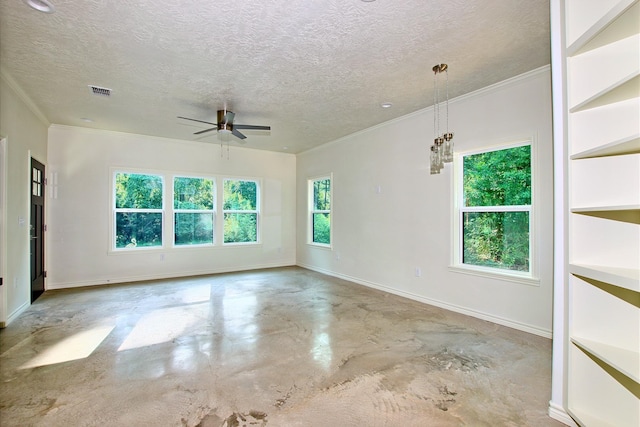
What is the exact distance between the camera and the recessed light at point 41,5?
212 centimetres

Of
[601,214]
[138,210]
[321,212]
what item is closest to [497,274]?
[601,214]

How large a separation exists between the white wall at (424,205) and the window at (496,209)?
0.51ft

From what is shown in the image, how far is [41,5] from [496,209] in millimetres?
4526

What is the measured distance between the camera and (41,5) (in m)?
2.16

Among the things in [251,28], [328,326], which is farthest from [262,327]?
[251,28]

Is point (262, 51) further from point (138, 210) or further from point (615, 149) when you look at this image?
point (138, 210)

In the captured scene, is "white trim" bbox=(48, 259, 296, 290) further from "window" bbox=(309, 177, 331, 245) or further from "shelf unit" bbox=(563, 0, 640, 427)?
"shelf unit" bbox=(563, 0, 640, 427)

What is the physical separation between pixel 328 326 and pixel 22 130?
453cm

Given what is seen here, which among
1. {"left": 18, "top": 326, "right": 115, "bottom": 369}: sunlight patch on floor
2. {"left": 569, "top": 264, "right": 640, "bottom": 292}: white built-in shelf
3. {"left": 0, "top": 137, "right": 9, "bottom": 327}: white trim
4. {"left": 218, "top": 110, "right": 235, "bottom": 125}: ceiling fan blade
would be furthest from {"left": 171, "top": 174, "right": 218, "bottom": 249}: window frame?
{"left": 569, "top": 264, "right": 640, "bottom": 292}: white built-in shelf

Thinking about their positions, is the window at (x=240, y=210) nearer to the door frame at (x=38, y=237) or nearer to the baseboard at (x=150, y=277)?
the baseboard at (x=150, y=277)

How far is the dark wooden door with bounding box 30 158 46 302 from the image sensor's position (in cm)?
444

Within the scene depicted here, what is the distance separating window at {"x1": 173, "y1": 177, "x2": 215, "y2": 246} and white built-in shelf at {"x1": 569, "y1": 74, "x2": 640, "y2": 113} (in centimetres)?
604

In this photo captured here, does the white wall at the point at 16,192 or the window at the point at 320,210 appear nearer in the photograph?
the white wall at the point at 16,192

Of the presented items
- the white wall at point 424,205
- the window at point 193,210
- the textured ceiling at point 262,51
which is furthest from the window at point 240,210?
the textured ceiling at point 262,51
